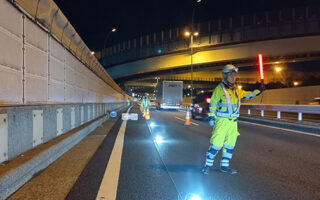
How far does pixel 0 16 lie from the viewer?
461 centimetres

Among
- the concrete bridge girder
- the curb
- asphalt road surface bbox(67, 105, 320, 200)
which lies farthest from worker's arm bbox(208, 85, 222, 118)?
the concrete bridge girder

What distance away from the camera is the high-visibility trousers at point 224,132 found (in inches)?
212

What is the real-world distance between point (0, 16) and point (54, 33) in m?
3.11

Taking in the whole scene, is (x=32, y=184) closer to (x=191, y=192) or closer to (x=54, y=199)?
(x=54, y=199)

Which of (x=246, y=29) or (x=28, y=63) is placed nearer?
(x=28, y=63)

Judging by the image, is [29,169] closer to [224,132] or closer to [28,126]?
[28,126]

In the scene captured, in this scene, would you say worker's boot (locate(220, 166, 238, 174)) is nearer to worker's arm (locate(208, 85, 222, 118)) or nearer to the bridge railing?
worker's arm (locate(208, 85, 222, 118))

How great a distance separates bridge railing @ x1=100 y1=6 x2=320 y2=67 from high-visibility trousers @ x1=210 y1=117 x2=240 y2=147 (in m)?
27.6

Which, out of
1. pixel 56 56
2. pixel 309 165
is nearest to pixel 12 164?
pixel 56 56

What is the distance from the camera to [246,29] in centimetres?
3109

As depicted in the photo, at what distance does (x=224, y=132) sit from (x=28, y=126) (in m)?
3.69

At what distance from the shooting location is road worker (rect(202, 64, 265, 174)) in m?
5.43

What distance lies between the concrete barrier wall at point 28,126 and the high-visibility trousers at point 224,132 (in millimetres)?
3494

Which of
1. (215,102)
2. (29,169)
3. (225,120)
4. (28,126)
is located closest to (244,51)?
(215,102)
